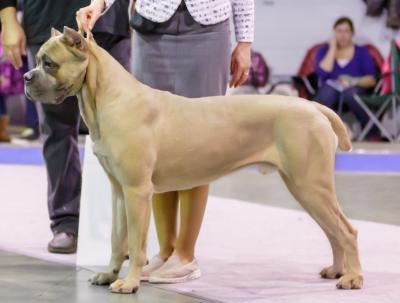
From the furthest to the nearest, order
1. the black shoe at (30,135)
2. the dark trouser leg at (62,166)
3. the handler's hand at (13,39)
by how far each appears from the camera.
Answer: the black shoe at (30,135)
the dark trouser leg at (62,166)
the handler's hand at (13,39)

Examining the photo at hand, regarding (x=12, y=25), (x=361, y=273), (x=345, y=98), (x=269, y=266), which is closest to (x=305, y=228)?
(x=269, y=266)

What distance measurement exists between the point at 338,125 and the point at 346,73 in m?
5.96

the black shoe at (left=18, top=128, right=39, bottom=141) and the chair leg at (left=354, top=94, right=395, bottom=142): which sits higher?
the chair leg at (left=354, top=94, right=395, bottom=142)

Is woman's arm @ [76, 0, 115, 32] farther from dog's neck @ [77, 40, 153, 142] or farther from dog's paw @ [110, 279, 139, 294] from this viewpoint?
dog's paw @ [110, 279, 139, 294]

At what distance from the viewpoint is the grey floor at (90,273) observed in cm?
342

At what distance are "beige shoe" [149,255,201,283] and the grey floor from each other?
9 cm

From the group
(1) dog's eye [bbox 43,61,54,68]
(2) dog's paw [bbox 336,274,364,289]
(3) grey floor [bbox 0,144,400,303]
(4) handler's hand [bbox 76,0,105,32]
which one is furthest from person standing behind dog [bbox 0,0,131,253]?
(2) dog's paw [bbox 336,274,364,289]

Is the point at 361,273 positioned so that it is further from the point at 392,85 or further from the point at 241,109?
the point at 392,85

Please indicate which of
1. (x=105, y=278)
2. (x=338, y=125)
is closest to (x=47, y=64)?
(x=105, y=278)

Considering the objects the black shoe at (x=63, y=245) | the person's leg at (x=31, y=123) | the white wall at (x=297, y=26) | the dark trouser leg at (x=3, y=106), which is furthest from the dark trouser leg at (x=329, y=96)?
the black shoe at (x=63, y=245)

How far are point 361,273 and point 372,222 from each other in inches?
62.8

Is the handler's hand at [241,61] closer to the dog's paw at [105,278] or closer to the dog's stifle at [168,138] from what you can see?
the dog's stifle at [168,138]

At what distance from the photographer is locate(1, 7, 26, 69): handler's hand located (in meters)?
4.17

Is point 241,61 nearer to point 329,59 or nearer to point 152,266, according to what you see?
point 152,266
